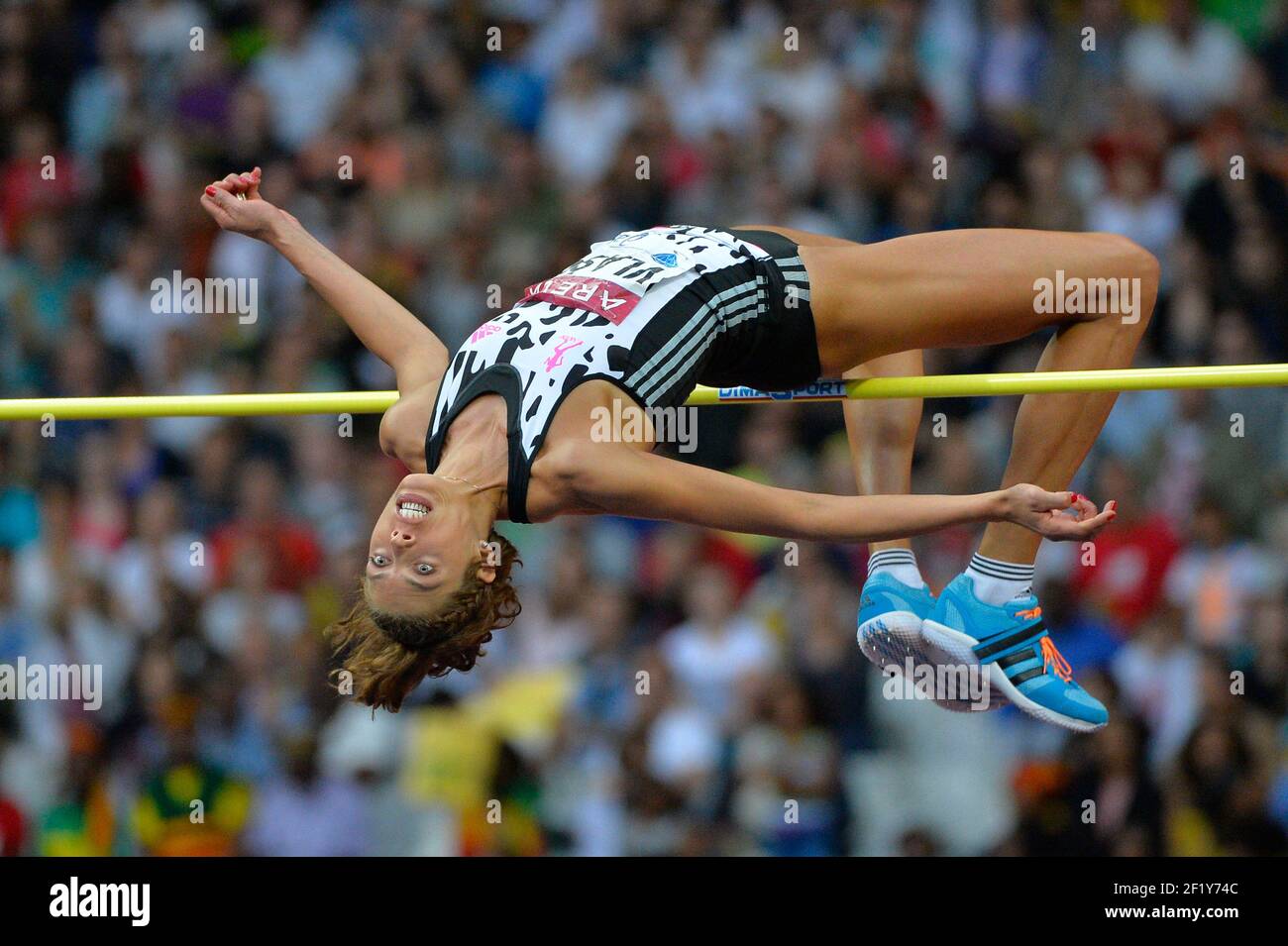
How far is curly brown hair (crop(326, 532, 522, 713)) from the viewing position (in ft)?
14.1

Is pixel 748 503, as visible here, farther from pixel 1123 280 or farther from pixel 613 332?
pixel 1123 280

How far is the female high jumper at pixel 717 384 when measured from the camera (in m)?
4.13

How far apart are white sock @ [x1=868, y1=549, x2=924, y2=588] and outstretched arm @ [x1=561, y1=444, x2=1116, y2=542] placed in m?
0.83

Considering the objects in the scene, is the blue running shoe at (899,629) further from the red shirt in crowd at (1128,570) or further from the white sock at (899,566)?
the red shirt in crowd at (1128,570)

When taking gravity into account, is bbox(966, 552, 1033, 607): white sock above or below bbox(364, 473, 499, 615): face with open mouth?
below

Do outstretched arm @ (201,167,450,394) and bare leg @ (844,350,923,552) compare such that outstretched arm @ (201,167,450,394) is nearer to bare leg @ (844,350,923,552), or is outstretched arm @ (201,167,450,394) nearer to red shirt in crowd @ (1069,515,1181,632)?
bare leg @ (844,350,923,552)

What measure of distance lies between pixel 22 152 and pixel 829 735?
4937 millimetres

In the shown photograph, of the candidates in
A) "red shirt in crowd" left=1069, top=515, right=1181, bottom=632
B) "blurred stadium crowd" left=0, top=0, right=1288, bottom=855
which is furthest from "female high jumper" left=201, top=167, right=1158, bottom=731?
"red shirt in crowd" left=1069, top=515, right=1181, bottom=632

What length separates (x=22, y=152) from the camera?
27.7 feet

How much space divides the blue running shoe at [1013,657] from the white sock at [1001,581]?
0.07ft

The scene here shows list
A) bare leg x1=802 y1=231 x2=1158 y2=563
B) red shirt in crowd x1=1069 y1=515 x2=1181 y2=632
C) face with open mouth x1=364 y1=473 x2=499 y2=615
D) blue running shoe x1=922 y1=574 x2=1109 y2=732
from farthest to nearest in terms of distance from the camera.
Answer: red shirt in crowd x1=1069 y1=515 x2=1181 y2=632 → blue running shoe x1=922 y1=574 x2=1109 y2=732 → bare leg x1=802 y1=231 x2=1158 y2=563 → face with open mouth x1=364 y1=473 x2=499 y2=615

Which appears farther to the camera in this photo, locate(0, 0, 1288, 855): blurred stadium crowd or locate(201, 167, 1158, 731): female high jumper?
locate(0, 0, 1288, 855): blurred stadium crowd

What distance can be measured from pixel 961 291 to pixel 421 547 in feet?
5.15

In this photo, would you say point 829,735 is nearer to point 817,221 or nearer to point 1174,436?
point 1174,436
